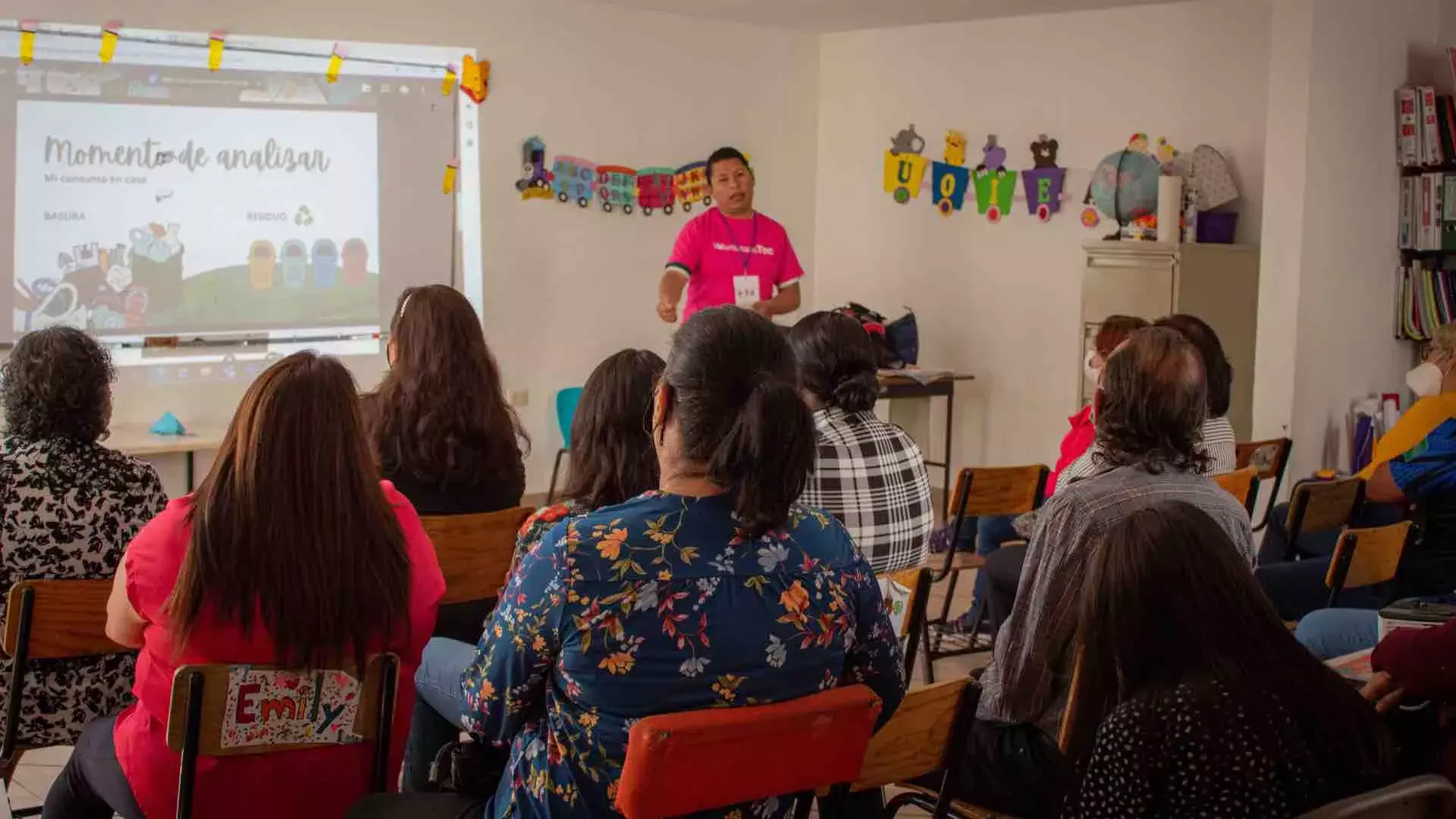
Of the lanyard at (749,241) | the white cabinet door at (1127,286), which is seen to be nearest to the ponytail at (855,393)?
the lanyard at (749,241)

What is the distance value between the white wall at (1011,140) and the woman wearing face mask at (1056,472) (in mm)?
Result: 1935

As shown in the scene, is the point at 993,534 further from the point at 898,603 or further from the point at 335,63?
the point at 335,63

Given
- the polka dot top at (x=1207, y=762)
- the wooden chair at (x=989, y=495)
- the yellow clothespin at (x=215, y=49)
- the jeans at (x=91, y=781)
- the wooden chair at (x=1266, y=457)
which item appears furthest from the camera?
the yellow clothespin at (x=215, y=49)

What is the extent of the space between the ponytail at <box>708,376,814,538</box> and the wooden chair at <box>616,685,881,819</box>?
0.22 meters

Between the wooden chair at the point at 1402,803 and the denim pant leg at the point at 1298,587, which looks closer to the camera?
the wooden chair at the point at 1402,803

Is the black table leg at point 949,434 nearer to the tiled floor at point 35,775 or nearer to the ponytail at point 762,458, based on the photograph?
the tiled floor at point 35,775

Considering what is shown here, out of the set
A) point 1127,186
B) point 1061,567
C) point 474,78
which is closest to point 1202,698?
point 1061,567

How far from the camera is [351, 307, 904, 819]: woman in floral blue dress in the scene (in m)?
1.68

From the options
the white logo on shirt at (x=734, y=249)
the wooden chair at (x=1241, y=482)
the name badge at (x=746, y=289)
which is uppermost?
the white logo on shirt at (x=734, y=249)

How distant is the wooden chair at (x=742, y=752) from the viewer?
1630mm

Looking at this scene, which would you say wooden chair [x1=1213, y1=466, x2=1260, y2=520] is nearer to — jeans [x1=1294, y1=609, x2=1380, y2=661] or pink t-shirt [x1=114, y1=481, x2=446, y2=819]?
jeans [x1=1294, y1=609, x2=1380, y2=661]

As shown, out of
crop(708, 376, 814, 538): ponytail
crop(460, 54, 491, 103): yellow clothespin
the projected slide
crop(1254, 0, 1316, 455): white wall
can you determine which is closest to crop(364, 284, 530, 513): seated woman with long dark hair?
crop(708, 376, 814, 538): ponytail

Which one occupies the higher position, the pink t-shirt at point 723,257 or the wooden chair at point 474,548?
the pink t-shirt at point 723,257

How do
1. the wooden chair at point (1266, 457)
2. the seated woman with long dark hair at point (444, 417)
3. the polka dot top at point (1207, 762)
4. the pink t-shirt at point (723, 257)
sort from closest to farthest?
the polka dot top at point (1207, 762), the seated woman with long dark hair at point (444, 417), the wooden chair at point (1266, 457), the pink t-shirt at point (723, 257)
